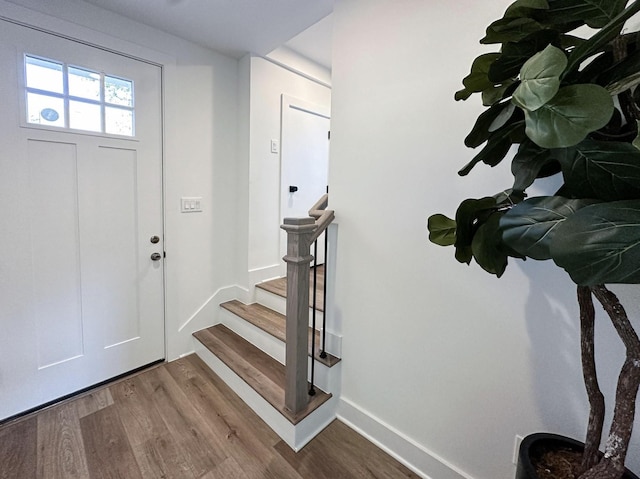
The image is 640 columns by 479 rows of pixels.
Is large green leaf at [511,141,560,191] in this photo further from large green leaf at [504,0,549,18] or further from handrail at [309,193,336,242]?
handrail at [309,193,336,242]

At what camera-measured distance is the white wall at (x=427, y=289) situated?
1.09m

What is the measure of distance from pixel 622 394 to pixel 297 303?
117cm

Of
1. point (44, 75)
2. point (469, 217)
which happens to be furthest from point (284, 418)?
point (44, 75)

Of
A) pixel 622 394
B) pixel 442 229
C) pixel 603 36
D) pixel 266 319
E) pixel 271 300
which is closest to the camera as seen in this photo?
pixel 603 36

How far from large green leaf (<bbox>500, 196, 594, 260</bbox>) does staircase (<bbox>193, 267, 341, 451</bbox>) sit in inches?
53.1

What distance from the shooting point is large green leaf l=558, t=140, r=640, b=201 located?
18.8 inches

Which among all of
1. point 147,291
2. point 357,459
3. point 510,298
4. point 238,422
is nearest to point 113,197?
point 147,291

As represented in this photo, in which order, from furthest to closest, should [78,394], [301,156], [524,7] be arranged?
1. [301,156]
2. [78,394]
3. [524,7]

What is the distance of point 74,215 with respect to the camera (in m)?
1.84

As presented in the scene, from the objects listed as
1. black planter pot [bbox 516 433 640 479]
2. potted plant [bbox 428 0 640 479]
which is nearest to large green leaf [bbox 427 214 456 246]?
potted plant [bbox 428 0 640 479]

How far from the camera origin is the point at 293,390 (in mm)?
1538

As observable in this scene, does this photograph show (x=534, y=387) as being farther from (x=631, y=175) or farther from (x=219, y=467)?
(x=219, y=467)

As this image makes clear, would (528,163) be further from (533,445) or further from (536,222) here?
(533,445)

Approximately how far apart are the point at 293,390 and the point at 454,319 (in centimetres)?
92
